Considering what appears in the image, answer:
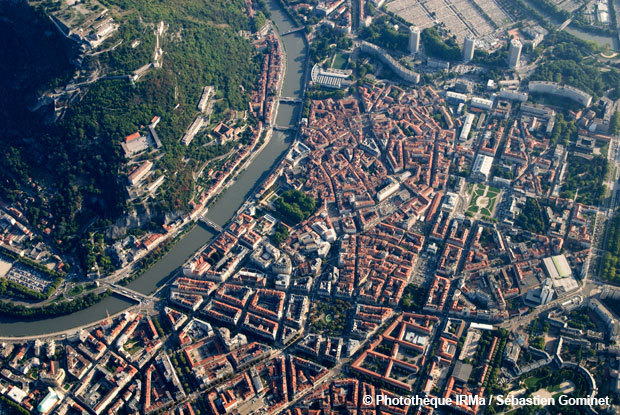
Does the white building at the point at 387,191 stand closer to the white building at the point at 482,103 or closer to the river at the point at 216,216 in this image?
the river at the point at 216,216

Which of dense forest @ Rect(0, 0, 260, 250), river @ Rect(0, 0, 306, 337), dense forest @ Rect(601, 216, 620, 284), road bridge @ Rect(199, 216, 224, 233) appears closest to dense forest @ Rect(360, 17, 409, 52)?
river @ Rect(0, 0, 306, 337)

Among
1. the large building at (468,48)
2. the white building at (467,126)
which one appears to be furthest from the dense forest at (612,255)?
the large building at (468,48)

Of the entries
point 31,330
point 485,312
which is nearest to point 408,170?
point 485,312

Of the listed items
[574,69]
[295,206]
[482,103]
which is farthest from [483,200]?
[574,69]

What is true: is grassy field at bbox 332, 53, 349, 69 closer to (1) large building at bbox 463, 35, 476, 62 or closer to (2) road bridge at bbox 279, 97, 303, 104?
(2) road bridge at bbox 279, 97, 303, 104

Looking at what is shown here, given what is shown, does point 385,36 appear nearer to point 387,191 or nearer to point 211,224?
point 387,191
